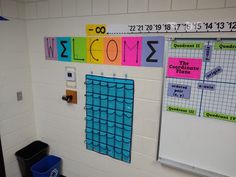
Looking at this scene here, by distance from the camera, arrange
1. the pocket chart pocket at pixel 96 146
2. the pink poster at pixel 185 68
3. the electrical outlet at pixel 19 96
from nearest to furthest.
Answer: the pink poster at pixel 185 68, the pocket chart pocket at pixel 96 146, the electrical outlet at pixel 19 96

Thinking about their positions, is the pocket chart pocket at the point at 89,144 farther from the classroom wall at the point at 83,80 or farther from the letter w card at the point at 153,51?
the letter w card at the point at 153,51

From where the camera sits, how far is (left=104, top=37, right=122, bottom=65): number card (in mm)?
1552

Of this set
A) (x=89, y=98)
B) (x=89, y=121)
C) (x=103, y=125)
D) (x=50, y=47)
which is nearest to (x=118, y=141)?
(x=103, y=125)

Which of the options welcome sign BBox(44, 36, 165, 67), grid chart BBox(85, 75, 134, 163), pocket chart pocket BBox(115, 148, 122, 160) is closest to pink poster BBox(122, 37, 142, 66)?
welcome sign BBox(44, 36, 165, 67)

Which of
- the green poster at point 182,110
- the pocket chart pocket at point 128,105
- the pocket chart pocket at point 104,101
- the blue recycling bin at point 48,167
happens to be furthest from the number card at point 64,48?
the blue recycling bin at point 48,167

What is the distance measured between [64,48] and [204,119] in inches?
52.8

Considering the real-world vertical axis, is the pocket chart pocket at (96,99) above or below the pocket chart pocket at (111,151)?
above

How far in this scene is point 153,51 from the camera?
143 cm

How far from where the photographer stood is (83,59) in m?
1.74

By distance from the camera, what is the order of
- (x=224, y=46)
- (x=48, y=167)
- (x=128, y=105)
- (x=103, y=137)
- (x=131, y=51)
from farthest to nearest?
(x=48, y=167) → (x=103, y=137) → (x=128, y=105) → (x=131, y=51) → (x=224, y=46)

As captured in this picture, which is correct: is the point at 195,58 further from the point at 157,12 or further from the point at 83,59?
the point at 83,59

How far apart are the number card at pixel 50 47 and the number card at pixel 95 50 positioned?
1.31 ft

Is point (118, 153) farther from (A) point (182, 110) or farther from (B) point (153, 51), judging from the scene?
(B) point (153, 51)

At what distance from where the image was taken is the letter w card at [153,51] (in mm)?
1399
